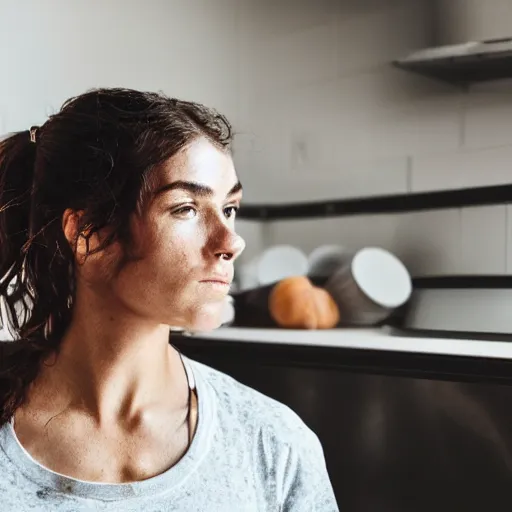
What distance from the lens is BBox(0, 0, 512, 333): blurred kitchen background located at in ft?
3.90

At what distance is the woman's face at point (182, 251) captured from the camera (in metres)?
0.75

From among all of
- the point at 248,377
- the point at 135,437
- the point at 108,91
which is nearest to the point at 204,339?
the point at 248,377

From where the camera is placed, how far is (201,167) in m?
0.77

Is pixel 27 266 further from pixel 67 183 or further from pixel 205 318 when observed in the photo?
pixel 205 318

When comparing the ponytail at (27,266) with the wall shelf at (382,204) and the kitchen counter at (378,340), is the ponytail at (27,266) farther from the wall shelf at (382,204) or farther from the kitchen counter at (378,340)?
the wall shelf at (382,204)

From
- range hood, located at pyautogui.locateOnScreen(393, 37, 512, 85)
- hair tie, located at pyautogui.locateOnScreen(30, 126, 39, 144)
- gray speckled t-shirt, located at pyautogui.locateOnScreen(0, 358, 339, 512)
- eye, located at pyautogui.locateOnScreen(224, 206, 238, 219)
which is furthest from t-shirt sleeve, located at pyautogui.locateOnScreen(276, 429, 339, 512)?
range hood, located at pyautogui.locateOnScreen(393, 37, 512, 85)

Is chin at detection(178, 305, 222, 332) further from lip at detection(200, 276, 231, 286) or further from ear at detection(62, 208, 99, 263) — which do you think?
ear at detection(62, 208, 99, 263)

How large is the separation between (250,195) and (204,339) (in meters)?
0.63

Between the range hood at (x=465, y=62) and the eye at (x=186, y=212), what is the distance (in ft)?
2.24

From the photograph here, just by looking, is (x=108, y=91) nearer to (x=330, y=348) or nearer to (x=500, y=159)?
(x=330, y=348)

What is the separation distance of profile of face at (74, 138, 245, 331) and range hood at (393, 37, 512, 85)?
0.65 meters

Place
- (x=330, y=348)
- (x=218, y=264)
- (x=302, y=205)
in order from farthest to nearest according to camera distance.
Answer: (x=302, y=205) < (x=330, y=348) < (x=218, y=264)

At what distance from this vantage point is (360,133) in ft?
5.00

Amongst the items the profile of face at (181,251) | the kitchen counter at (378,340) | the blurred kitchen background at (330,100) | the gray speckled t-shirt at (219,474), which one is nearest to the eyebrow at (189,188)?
the profile of face at (181,251)
